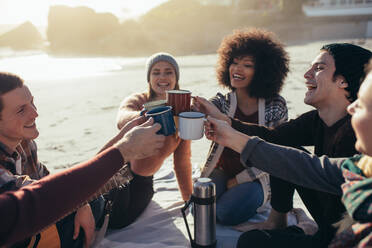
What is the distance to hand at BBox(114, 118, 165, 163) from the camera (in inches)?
81.5

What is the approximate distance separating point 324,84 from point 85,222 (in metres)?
2.30

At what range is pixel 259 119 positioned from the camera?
3.44m

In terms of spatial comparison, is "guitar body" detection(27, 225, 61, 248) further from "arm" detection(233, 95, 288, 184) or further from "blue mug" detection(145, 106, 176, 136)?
"arm" detection(233, 95, 288, 184)

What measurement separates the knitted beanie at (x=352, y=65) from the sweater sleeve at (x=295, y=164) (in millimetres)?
769

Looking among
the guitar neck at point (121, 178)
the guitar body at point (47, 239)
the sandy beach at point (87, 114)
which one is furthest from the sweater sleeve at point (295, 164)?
the guitar body at point (47, 239)

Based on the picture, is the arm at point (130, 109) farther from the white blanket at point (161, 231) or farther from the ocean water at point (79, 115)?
the ocean water at point (79, 115)

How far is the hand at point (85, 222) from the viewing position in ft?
8.57

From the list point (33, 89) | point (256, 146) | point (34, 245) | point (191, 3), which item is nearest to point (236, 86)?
point (256, 146)

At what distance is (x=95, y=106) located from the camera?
949 centimetres

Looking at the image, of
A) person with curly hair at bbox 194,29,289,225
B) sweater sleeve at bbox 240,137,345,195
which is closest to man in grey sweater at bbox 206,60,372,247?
sweater sleeve at bbox 240,137,345,195

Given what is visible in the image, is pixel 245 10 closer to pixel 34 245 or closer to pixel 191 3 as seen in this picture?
pixel 191 3

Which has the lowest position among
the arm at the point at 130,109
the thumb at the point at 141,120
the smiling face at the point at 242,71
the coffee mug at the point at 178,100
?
the arm at the point at 130,109

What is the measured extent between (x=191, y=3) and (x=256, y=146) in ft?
194

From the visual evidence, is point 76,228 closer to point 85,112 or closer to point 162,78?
point 162,78
